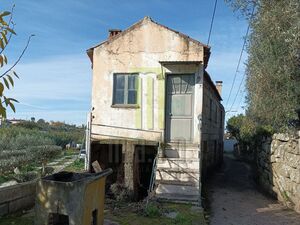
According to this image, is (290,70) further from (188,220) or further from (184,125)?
(188,220)

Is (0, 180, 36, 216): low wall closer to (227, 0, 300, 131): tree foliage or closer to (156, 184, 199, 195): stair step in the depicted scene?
(156, 184, 199, 195): stair step

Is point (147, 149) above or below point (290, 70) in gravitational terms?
below

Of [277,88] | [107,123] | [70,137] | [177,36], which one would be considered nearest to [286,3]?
[277,88]

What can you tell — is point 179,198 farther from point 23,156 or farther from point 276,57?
point 276,57

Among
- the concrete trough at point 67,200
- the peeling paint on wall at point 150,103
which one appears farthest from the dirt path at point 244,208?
the concrete trough at point 67,200

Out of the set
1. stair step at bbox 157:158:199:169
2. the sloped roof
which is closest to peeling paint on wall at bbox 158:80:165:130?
stair step at bbox 157:158:199:169

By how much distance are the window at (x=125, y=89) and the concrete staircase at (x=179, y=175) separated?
2417mm

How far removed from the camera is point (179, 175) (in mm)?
11500

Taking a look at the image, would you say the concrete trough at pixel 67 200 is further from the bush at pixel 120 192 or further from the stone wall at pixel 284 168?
the stone wall at pixel 284 168

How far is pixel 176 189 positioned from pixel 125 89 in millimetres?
4458

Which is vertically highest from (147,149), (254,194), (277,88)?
(277,88)

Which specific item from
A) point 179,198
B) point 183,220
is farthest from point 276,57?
point 183,220

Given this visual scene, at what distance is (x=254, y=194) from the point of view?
1431cm

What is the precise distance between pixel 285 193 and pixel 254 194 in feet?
7.38
